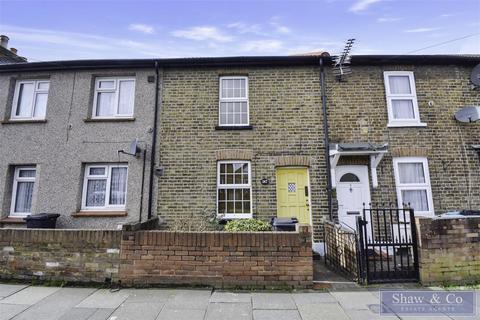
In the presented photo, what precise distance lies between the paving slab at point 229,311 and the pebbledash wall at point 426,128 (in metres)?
4.93

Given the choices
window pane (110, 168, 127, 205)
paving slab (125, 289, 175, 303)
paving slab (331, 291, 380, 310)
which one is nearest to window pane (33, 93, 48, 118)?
window pane (110, 168, 127, 205)

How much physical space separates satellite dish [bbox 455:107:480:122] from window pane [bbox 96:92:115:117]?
1043 centimetres

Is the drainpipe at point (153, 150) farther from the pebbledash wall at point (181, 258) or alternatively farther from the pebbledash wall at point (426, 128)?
the pebbledash wall at point (426, 128)

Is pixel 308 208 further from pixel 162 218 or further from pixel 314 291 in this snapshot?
pixel 162 218

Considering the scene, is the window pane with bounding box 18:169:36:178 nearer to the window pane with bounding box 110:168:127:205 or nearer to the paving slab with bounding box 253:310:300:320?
the window pane with bounding box 110:168:127:205

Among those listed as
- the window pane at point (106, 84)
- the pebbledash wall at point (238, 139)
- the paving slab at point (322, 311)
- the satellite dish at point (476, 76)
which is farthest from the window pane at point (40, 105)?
the satellite dish at point (476, 76)

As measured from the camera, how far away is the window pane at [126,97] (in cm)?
784

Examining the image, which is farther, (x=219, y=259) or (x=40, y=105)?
(x=40, y=105)

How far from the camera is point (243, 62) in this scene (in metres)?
7.66

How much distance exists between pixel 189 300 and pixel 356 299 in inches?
105

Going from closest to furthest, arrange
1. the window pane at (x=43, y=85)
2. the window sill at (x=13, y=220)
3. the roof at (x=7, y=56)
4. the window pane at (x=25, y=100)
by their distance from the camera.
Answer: the window sill at (x=13, y=220) < the window pane at (x=25, y=100) < the window pane at (x=43, y=85) < the roof at (x=7, y=56)

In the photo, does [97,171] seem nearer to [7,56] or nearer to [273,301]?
[273,301]

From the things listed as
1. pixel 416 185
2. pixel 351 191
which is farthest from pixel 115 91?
pixel 416 185

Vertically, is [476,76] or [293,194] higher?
[476,76]
